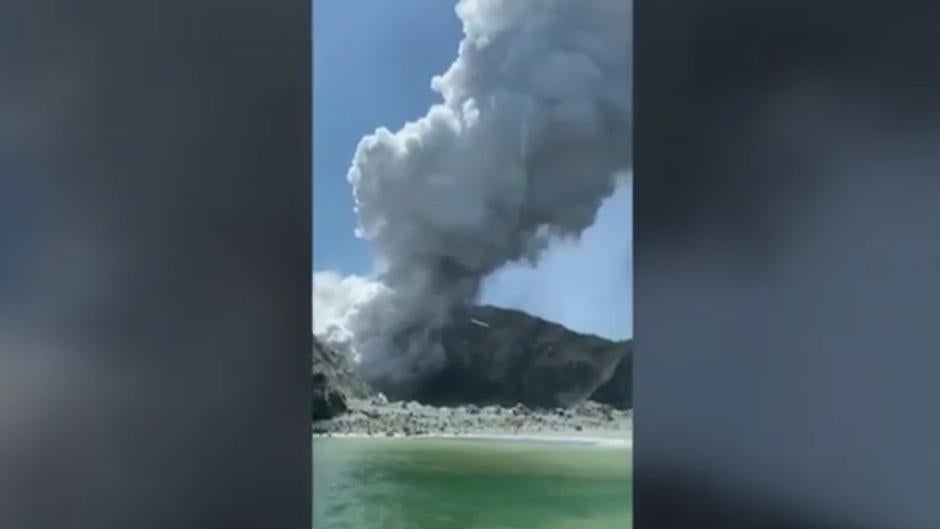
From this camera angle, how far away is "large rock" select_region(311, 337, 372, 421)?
7.14 ft

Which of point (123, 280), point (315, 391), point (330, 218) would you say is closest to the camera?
point (123, 280)

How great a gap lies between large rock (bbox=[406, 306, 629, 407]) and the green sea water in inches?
4.8

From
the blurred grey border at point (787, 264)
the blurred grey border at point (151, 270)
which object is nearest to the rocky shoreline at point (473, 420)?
the blurred grey border at point (787, 264)

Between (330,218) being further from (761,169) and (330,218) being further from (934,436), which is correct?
(934,436)

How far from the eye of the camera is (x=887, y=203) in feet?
5.97

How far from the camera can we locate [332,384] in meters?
2.23

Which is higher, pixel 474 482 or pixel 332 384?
pixel 332 384

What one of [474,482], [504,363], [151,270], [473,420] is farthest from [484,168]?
[151,270]

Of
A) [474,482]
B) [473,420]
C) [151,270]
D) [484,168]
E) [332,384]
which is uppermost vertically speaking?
[484,168]

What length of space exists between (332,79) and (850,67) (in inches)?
48.1

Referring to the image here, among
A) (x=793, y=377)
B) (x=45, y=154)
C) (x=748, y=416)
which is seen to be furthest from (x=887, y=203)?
(x=45, y=154)

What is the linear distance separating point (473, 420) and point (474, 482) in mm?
164

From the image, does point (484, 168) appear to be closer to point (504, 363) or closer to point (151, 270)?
point (504, 363)

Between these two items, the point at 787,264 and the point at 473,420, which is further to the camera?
the point at 473,420
